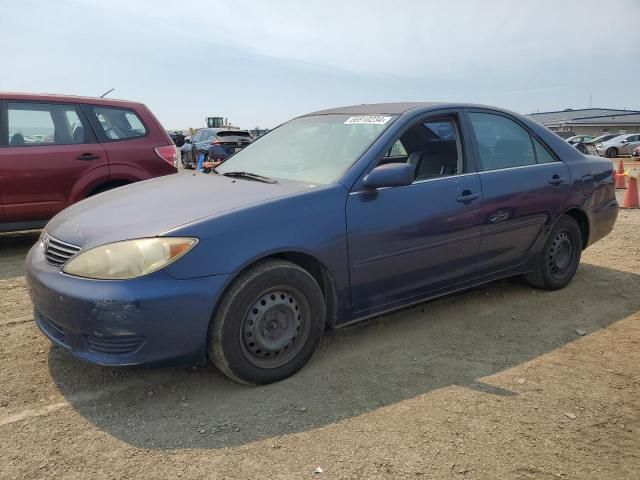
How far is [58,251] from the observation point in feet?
9.32

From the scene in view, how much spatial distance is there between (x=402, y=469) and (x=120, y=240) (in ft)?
5.61

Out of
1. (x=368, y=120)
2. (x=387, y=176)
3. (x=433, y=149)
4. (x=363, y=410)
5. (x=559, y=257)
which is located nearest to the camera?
(x=363, y=410)

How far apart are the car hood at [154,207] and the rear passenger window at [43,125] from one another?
2611 mm

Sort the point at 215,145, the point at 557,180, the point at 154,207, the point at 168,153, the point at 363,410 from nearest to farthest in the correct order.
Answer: the point at 363,410, the point at 154,207, the point at 557,180, the point at 168,153, the point at 215,145

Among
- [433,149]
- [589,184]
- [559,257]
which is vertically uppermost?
[433,149]

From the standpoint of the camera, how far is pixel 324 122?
3.93 m

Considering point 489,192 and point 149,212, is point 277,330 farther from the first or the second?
point 489,192

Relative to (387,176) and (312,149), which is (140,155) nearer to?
(312,149)

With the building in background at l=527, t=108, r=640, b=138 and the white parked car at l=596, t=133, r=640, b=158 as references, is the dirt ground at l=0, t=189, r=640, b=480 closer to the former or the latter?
the white parked car at l=596, t=133, r=640, b=158

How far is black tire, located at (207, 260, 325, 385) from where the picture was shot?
2668mm

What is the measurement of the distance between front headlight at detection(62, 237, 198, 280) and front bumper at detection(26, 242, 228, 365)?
4 cm

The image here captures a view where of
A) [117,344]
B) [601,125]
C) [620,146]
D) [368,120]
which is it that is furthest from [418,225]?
[601,125]

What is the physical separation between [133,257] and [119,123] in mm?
4087

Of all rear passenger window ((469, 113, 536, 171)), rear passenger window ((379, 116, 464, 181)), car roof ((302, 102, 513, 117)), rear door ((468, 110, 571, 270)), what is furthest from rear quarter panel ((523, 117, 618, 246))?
rear passenger window ((379, 116, 464, 181))
